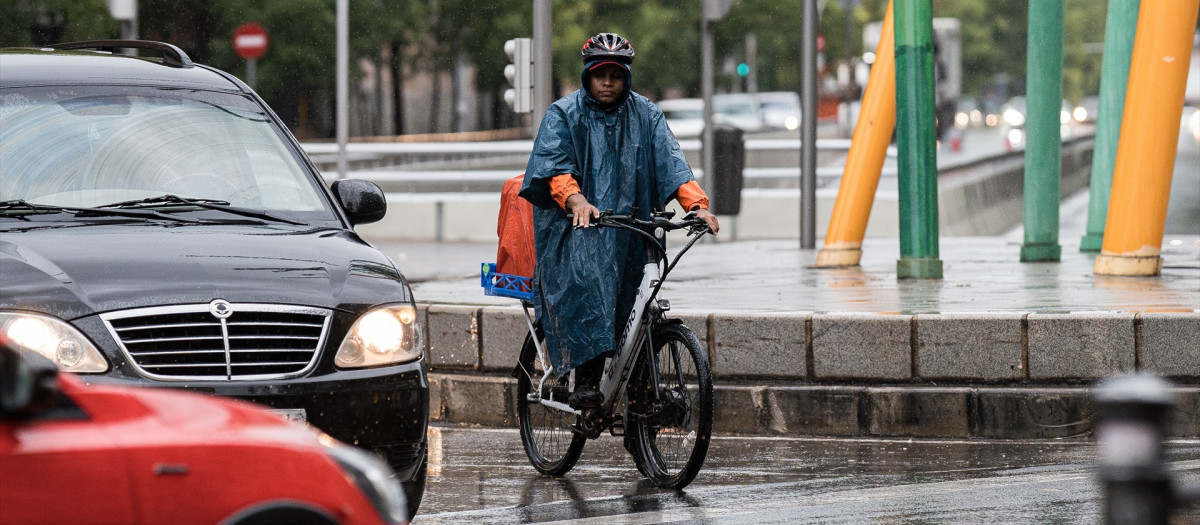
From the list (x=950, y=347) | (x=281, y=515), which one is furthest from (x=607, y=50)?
(x=281, y=515)

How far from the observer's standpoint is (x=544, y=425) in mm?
7449

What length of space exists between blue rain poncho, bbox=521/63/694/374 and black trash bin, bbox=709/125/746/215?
37.1 feet

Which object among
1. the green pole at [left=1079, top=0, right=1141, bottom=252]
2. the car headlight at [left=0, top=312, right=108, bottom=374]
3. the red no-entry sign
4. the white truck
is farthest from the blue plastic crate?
the white truck

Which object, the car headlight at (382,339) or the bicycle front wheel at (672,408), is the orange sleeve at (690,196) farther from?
the car headlight at (382,339)

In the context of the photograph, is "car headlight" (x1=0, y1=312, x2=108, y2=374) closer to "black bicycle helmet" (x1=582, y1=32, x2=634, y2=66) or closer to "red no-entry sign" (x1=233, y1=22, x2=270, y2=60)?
"black bicycle helmet" (x1=582, y1=32, x2=634, y2=66)

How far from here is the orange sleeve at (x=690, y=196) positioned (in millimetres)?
6891

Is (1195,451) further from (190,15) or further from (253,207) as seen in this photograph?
(190,15)

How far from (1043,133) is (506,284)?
7.31 meters

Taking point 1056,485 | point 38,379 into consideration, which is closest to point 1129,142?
point 1056,485

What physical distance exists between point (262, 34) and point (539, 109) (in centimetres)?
1700

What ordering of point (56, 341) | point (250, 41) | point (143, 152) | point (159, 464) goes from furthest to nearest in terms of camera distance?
point (250, 41) < point (143, 152) < point (56, 341) < point (159, 464)

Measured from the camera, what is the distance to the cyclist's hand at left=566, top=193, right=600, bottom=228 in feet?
21.5

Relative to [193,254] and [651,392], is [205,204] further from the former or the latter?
[651,392]

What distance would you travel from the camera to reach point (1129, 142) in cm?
1119
